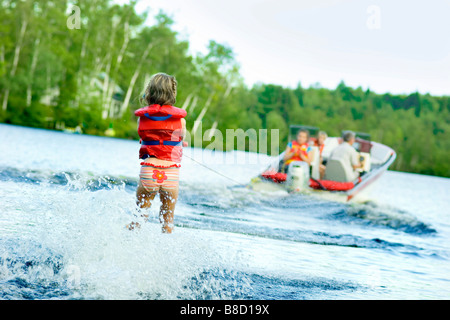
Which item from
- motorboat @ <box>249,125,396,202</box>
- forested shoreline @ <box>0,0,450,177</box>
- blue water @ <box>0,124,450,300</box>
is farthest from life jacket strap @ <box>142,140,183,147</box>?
forested shoreline @ <box>0,0,450,177</box>

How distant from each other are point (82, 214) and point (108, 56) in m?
44.2

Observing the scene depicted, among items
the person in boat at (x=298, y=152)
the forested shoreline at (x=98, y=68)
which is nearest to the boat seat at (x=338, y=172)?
the person in boat at (x=298, y=152)

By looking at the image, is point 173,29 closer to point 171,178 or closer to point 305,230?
point 305,230

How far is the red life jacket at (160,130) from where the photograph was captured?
457 centimetres

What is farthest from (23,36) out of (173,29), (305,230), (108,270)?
(108,270)

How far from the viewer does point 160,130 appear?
460 centimetres

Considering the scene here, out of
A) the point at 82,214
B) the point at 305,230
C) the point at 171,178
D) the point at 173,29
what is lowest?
the point at 305,230

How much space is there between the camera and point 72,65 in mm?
47406

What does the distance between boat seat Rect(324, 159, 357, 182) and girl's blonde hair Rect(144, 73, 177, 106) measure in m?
9.18

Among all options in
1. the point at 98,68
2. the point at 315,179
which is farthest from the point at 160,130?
the point at 98,68

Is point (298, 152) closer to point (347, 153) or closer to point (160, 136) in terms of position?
point (347, 153)

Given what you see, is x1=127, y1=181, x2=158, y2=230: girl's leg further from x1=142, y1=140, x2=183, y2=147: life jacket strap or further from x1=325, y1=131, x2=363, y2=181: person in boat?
x1=325, y1=131, x2=363, y2=181: person in boat

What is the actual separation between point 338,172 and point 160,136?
945 centimetres

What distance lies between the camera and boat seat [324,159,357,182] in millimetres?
13336
